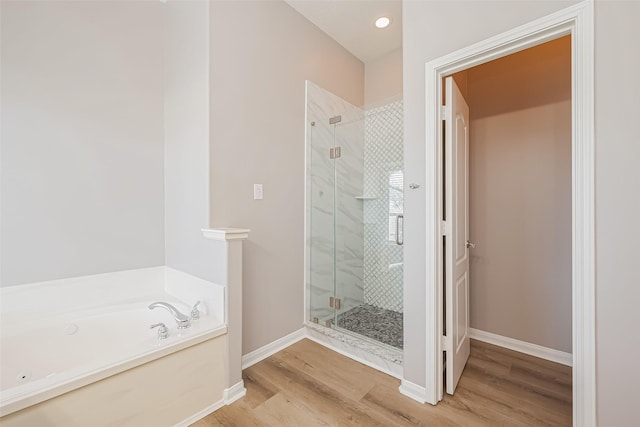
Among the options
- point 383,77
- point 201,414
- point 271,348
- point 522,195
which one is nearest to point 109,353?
point 201,414

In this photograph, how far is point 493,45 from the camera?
1399 millimetres

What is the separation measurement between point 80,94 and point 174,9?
39.5 inches

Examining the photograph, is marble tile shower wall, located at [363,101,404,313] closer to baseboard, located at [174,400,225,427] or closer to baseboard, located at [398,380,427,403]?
baseboard, located at [398,380,427,403]

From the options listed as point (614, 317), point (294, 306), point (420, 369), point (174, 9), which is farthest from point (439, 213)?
point (174, 9)

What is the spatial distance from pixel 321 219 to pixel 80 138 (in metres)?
1.99

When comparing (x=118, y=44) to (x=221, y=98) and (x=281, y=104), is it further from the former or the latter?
(x=281, y=104)

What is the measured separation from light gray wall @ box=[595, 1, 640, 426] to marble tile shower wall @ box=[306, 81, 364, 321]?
71.9 inches

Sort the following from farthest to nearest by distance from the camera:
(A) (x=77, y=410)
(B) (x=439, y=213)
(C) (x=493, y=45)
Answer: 1. (B) (x=439, y=213)
2. (C) (x=493, y=45)
3. (A) (x=77, y=410)

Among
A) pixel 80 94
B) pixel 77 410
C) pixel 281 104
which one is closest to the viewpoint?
pixel 77 410

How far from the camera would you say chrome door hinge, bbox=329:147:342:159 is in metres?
2.65

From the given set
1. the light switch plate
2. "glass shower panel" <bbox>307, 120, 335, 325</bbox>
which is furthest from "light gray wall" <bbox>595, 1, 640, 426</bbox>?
the light switch plate

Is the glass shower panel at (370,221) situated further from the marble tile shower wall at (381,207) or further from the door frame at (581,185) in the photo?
the door frame at (581,185)

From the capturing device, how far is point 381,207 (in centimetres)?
275

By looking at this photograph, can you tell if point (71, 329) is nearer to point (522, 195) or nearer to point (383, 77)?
point (522, 195)
